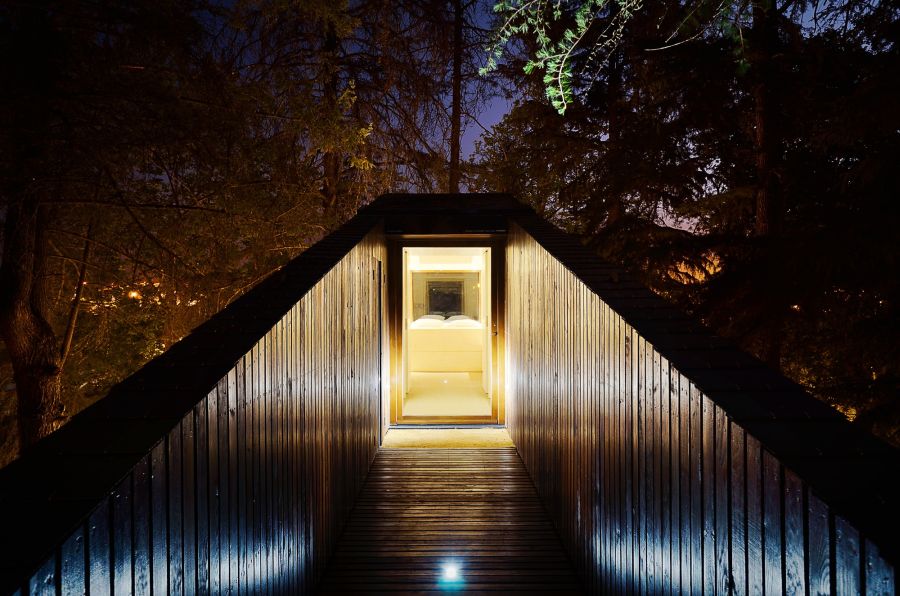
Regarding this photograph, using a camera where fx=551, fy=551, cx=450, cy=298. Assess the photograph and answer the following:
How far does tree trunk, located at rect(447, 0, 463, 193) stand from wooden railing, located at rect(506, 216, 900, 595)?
8.69 meters

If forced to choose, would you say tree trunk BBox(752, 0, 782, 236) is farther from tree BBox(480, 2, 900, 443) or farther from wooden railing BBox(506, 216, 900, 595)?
wooden railing BBox(506, 216, 900, 595)

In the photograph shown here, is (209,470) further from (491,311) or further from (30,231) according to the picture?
(30,231)

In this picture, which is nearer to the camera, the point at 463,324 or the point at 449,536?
the point at 449,536

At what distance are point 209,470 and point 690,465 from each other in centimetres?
158

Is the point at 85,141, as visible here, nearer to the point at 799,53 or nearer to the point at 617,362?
the point at 617,362

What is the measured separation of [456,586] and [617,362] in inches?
68.4

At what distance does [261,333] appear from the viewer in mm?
2281

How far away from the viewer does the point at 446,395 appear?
8.16 metres

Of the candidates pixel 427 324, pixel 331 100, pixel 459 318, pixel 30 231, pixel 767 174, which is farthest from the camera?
pixel 459 318

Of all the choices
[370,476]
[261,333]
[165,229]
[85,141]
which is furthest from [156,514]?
[165,229]

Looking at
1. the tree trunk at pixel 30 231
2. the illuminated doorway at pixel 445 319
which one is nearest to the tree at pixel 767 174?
the illuminated doorway at pixel 445 319

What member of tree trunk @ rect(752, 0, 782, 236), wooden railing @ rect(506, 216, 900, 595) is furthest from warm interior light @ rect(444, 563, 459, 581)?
tree trunk @ rect(752, 0, 782, 236)

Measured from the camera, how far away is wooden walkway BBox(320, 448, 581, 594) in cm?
334

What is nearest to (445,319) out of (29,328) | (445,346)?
(445,346)
